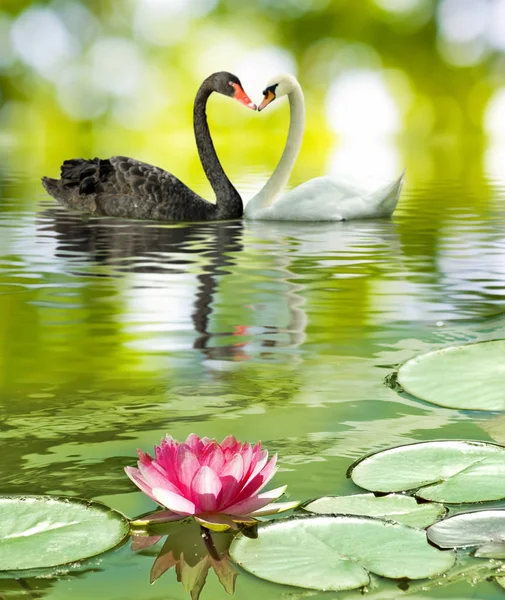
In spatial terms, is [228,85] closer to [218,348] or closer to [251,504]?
[218,348]

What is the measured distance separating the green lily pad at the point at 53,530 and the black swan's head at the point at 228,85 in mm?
5666

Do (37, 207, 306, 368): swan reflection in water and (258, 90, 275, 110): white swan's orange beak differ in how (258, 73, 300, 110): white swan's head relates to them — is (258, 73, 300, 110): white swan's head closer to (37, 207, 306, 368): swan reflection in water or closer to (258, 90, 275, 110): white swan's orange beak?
(258, 90, 275, 110): white swan's orange beak

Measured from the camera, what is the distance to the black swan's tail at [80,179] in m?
7.24

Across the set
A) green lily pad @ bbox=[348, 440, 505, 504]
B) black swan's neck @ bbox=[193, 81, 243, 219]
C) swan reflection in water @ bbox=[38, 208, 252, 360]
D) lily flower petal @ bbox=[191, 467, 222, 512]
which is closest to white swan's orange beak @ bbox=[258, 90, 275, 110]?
black swan's neck @ bbox=[193, 81, 243, 219]

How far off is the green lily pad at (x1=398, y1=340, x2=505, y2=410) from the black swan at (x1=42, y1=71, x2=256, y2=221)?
13.6 ft

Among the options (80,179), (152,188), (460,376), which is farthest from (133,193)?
(460,376)

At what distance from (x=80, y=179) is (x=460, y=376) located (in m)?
5.14

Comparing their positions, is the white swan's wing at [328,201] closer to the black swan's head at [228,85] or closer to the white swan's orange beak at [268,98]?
the white swan's orange beak at [268,98]

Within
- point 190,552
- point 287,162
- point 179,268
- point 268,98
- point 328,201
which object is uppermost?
point 268,98

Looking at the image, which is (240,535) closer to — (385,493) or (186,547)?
(186,547)

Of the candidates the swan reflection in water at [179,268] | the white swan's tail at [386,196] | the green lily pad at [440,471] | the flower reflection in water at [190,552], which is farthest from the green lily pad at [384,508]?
the white swan's tail at [386,196]

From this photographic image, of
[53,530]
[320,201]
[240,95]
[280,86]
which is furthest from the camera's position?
[280,86]

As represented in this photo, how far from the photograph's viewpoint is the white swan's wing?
22.2 feet

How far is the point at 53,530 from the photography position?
1.72m
